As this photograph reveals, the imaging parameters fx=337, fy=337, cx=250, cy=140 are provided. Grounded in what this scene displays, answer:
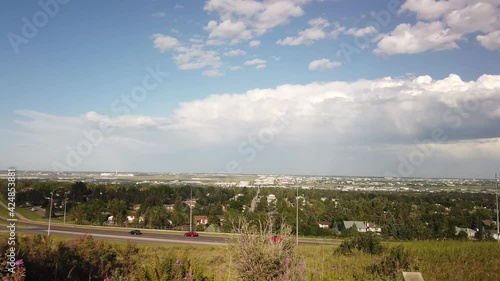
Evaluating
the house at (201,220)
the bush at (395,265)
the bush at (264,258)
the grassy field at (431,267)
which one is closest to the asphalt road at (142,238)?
the grassy field at (431,267)

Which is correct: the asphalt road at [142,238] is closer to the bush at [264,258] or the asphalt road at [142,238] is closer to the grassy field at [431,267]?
the grassy field at [431,267]

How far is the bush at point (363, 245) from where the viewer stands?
57.9 ft

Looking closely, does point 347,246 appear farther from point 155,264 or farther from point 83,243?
point 155,264

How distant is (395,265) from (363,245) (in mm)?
8933

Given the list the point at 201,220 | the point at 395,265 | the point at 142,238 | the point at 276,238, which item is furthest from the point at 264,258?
the point at 201,220

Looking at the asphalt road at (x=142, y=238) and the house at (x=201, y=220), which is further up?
the asphalt road at (x=142, y=238)

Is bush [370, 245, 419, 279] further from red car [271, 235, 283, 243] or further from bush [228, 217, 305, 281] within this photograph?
red car [271, 235, 283, 243]

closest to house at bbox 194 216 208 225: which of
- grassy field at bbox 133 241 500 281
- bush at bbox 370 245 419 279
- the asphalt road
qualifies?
the asphalt road

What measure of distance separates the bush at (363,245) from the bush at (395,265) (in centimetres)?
667

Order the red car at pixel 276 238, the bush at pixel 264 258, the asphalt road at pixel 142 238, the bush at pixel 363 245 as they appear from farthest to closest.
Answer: the asphalt road at pixel 142 238 → the bush at pixel 363 245 → the red car at pixel 276 238 → the bush at pixel 264 258

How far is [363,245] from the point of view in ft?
60.8

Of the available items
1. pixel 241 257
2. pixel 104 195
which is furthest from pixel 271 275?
pixel 104 195

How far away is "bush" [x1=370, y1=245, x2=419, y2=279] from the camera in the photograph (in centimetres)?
946

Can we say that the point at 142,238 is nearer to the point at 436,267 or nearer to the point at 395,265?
the point at 395,265
